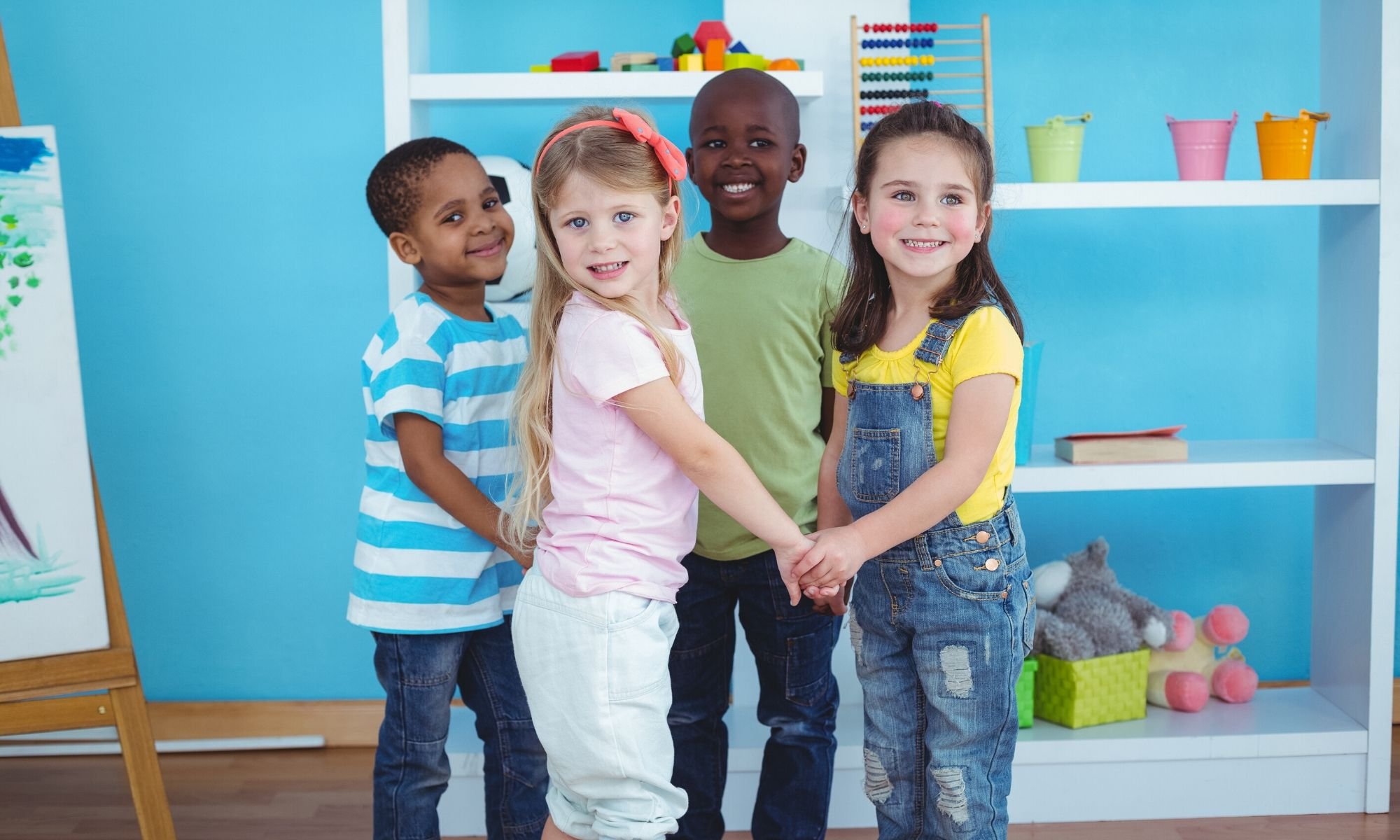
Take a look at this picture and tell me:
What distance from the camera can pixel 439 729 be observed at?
1.58m

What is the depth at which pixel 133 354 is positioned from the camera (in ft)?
7.92

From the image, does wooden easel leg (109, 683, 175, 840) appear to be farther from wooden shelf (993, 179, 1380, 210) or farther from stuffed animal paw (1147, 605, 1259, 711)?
stuffed animal paw (1147, 605, 1259, 711)

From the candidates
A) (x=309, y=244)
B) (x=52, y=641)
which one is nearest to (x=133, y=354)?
(x=309, y=244)

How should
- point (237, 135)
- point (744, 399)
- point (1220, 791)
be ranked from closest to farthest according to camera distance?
1. point (744, 399)
2. point (1220, 791)
3. point (237, 135)

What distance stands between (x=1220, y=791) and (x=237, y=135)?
2203mm

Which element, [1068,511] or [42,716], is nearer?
[42,716]

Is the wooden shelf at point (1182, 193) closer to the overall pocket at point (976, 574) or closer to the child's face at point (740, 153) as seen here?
the child's face at point (740, 153)

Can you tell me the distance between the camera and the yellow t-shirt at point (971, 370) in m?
1.35

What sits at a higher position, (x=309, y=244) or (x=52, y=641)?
(x=309, y=244)

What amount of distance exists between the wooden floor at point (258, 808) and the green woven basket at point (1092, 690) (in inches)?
7.1

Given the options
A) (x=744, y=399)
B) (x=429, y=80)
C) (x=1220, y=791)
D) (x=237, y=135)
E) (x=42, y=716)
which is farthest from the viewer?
(x=237, y=135)

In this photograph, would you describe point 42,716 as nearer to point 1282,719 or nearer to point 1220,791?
point 1220,791

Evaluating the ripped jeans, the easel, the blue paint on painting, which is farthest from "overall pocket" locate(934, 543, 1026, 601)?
the blue paint on painting

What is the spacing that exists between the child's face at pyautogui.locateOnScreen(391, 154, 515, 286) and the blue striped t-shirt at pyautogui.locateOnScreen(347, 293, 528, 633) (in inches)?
2.0
